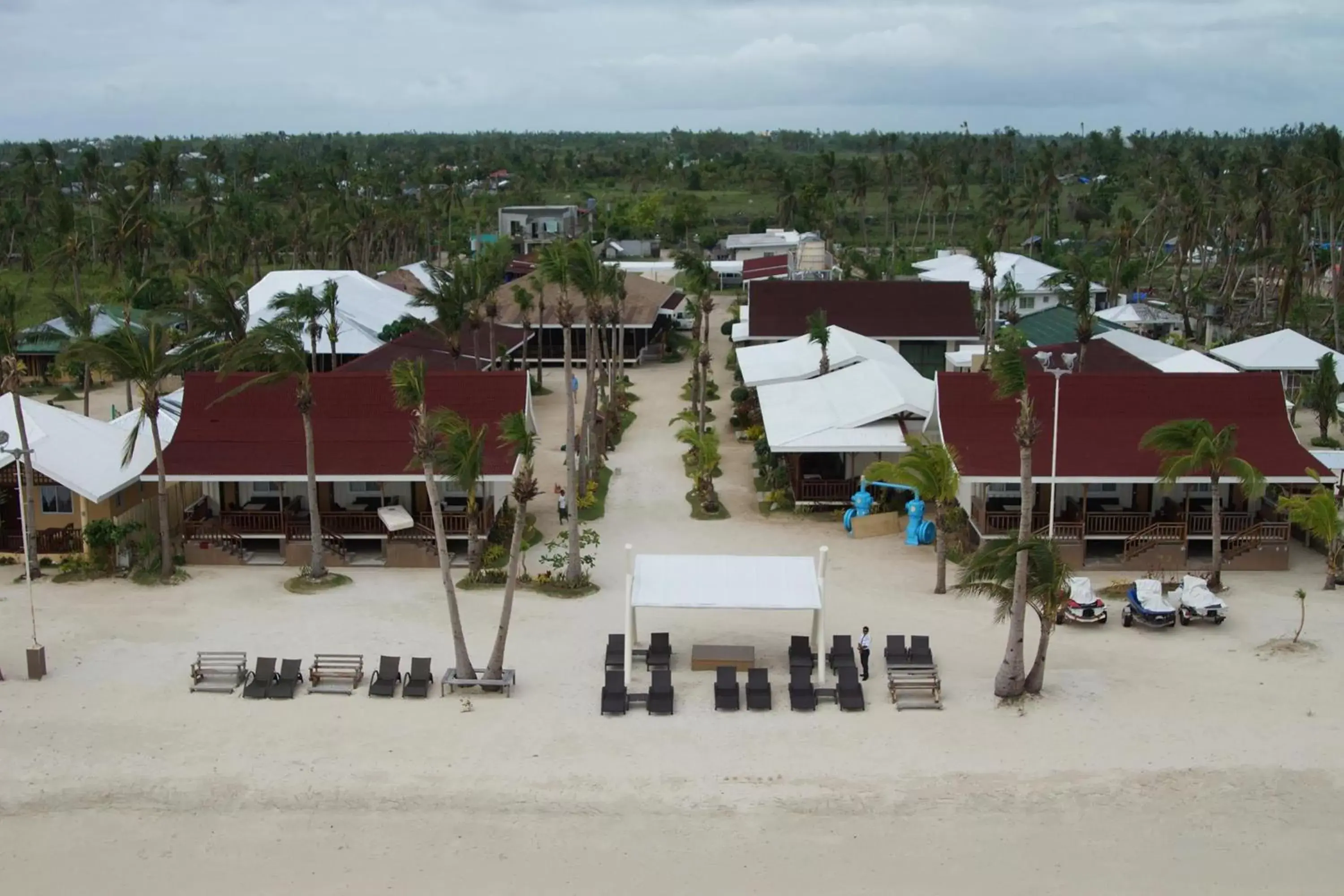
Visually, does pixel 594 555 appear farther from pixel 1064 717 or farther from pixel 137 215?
pixel 137 215

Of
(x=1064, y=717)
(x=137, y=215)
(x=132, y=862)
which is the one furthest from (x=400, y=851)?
(x=137, y=215)

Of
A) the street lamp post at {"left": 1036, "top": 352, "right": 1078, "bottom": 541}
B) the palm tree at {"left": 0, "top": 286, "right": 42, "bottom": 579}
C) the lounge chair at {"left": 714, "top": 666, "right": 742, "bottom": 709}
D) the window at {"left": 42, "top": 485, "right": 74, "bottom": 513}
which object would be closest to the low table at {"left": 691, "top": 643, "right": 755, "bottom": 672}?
the lounge chair at {"left": 714, "top": 666, "right": 742, "bottom": 709}

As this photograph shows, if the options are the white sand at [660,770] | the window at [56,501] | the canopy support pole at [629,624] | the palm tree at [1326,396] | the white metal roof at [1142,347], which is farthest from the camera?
the white metal roof at [1142,347]

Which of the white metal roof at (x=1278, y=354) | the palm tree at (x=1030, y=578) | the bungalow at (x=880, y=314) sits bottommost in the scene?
the palm tree at (x=1030, y=578)

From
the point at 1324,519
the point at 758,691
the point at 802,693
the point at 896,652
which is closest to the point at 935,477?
the point at 896,652

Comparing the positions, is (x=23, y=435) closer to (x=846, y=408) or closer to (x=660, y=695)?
(x=660, y=695)

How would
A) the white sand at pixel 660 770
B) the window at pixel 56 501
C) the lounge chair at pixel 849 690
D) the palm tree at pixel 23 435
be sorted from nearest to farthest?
the white sand at pixel 660 770, the lounge chair at pixel 849 690, the palm tree at pixel 23 435, the window at pixel 56 501

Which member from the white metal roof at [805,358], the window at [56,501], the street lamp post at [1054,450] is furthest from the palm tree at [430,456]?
the white metal roof at [805,358]

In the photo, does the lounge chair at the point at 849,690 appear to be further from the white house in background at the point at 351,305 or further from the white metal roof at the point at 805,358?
the white house in background at the point at 351,305
